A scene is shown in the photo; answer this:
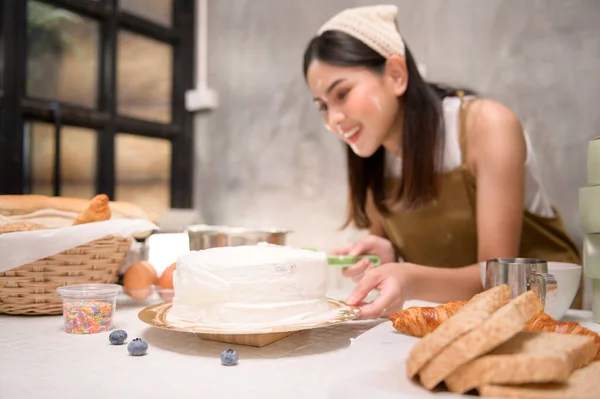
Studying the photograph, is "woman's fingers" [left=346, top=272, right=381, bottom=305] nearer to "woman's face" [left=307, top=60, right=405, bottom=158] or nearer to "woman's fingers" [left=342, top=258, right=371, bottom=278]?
"woman's fingers" [left=342, top=258, right=371, bottom=278]

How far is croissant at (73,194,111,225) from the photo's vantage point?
3.75ft

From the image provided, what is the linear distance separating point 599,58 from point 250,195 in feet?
5.49

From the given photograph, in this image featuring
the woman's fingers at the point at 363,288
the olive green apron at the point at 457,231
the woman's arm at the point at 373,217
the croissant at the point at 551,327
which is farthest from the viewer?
the woman's arm at the point at 373,217

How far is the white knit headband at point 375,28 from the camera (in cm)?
157

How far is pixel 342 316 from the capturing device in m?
0.86

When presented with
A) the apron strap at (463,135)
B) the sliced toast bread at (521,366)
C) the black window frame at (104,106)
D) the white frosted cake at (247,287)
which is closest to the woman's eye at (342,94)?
the apron strap at (463,135)

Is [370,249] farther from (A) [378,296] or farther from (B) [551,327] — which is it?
(B) [551,327]

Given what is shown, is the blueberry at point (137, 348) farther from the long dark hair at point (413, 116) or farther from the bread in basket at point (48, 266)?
the long dark hair at point (413, 116)

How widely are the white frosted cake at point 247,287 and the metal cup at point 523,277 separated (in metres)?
0.30

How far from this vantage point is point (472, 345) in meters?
0.53

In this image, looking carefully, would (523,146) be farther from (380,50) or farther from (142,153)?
(142,153)

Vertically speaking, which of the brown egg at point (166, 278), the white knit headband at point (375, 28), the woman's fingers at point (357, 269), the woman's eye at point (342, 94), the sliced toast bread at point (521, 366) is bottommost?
the brown egg at point (166, 278)

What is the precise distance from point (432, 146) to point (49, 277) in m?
1.09

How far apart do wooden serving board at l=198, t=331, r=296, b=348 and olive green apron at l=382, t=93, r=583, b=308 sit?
36.6 inches
